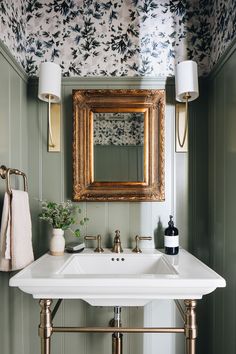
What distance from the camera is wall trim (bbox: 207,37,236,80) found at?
131 centimetres

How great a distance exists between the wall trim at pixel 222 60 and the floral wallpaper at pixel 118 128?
0.45m

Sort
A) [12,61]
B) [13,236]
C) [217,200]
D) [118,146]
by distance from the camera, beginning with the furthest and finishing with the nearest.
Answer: [118,146]
[217,200]
[12,61]
[13,236]

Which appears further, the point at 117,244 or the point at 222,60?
the point at 117,244

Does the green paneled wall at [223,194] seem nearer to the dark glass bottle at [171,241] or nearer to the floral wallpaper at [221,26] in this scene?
the floral wallpaper at [221,26]

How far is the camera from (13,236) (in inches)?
47.1

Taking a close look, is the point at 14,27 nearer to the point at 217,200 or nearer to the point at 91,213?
the point at 91,213

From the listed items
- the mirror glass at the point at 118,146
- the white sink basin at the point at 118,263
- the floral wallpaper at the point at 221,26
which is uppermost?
the floral wallpaper at the point at 221,26

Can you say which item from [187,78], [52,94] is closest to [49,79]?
[52,94]

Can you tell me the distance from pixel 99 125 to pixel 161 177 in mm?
464

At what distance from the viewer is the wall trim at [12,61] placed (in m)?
1.30

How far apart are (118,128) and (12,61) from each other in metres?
0.64

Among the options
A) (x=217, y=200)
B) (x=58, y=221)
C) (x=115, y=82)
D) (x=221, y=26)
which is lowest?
(x=58, y=221)

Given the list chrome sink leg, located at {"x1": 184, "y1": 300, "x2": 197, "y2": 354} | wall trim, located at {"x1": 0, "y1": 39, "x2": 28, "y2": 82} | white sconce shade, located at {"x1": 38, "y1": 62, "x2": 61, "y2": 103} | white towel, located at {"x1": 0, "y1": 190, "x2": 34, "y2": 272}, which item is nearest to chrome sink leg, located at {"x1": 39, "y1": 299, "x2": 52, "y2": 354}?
white towel, located at {"x1": 0, "y1": 190, "x2": 34, "y2": 272}

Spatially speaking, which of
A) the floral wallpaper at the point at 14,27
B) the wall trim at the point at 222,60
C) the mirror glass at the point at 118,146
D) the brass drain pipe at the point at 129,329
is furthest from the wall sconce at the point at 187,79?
the brass drain pipe at the point at 129,329
